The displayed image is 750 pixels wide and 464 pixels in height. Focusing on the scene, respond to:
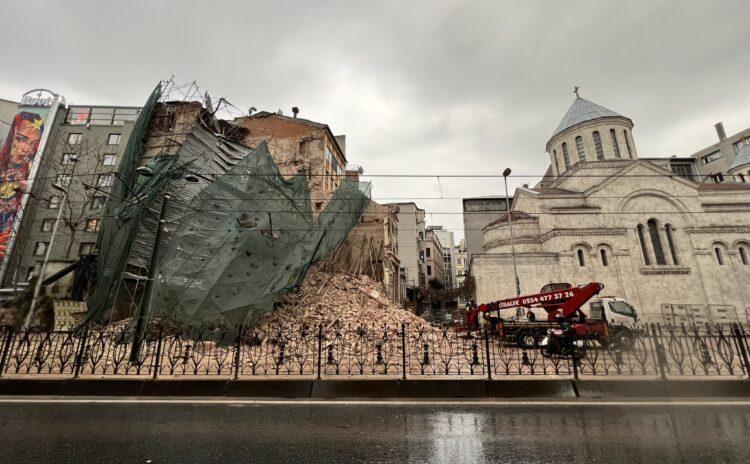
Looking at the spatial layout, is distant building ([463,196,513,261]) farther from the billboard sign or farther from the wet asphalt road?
the billboard sign

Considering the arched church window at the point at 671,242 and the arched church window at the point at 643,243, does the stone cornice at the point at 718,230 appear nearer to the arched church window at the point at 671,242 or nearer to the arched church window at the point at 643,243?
the arched church window at the point at 671,242

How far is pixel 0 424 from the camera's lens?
17.2 ft

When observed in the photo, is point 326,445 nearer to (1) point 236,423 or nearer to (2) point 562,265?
(1) point 236,423

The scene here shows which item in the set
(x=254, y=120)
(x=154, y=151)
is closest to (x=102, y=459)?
(x=154, y=151)

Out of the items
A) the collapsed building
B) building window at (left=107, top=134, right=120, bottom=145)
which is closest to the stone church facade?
the collapsed building

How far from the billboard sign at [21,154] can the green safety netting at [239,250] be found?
3518 cm

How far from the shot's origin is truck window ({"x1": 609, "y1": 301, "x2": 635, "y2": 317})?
58.9 feet

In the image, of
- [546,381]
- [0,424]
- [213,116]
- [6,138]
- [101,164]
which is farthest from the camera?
[6,138]

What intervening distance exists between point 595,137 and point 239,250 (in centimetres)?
3768

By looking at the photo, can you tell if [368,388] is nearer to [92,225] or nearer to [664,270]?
[664,270]

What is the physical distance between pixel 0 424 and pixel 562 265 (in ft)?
105

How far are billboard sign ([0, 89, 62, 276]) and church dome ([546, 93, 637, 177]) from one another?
5826 centimetres

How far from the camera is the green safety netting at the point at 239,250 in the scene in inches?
530

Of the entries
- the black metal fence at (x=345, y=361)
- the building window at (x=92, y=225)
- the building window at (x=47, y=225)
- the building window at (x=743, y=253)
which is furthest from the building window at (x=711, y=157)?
the building window at (x=47, y=225)
